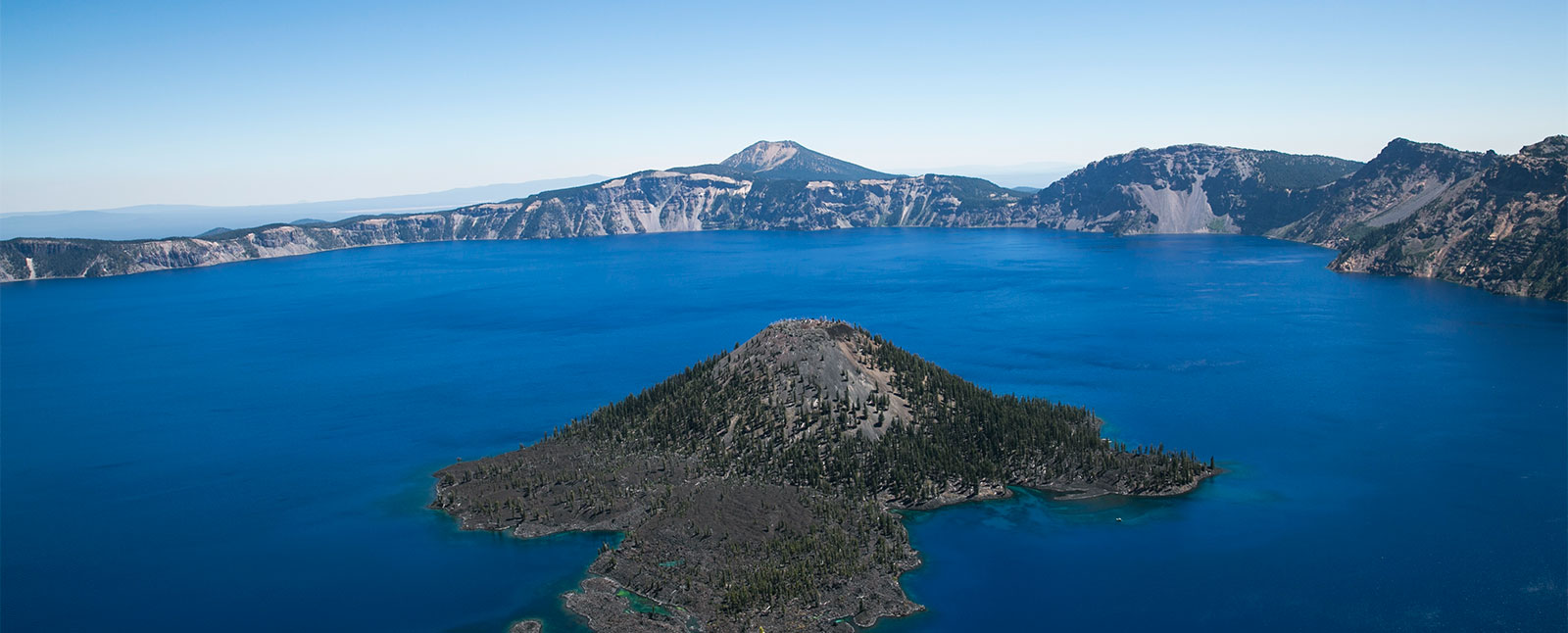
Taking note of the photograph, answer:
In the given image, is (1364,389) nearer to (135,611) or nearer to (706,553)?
(706,553)

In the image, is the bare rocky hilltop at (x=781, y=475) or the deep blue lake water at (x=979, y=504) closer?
the bare rocky hilltop at (x=781, y=475)

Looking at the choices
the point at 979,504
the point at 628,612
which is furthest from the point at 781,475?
the point at 628,612

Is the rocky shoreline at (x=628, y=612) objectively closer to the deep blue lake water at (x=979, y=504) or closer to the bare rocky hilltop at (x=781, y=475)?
the bare rocky hilltop at (x=781, y=475)

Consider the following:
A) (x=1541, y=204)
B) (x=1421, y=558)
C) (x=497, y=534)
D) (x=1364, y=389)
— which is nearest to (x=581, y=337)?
(x=497, y=534)

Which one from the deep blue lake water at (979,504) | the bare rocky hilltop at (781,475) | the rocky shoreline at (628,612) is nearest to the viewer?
the rocky shoreline at (628,612)

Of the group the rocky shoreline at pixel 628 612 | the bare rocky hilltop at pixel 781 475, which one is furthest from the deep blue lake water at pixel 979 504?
the bare rocky hilltop at pixel 781 475
